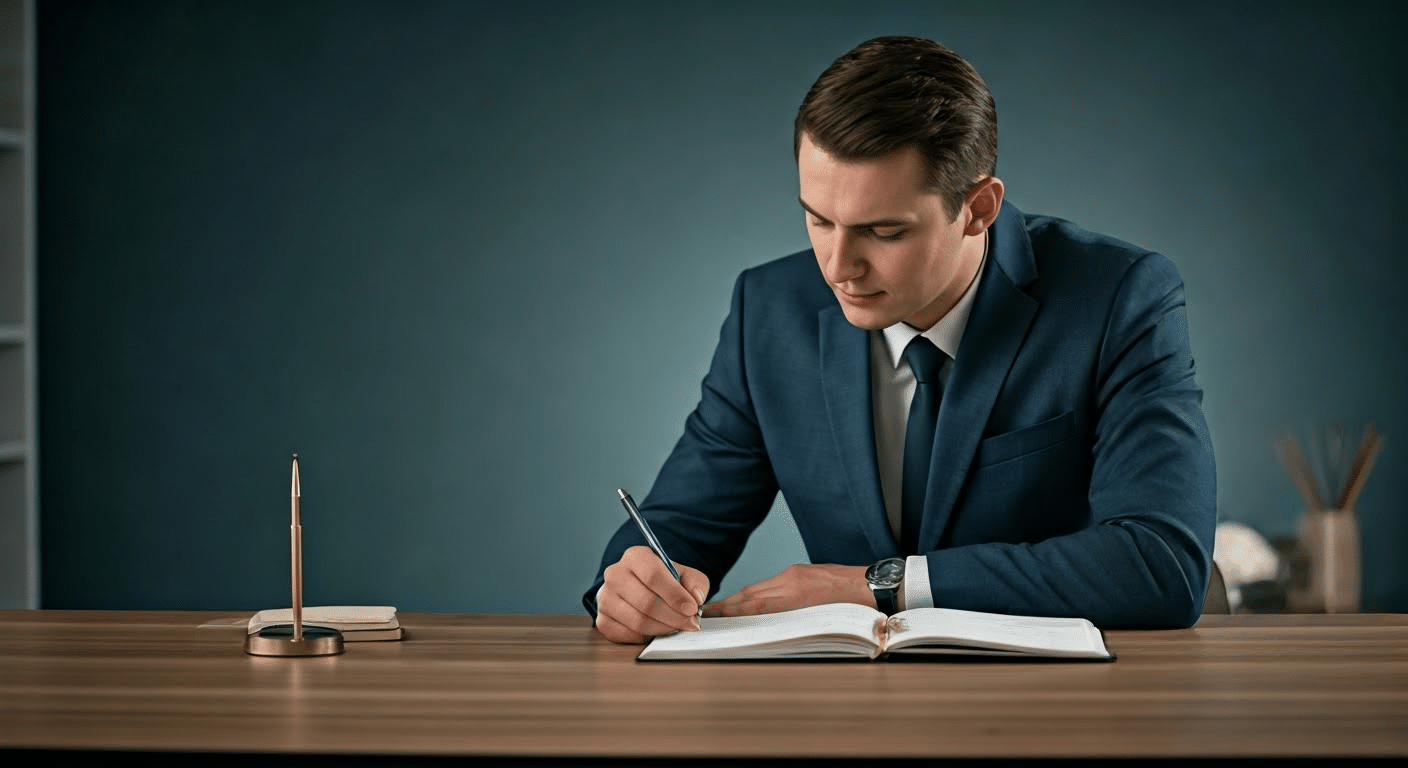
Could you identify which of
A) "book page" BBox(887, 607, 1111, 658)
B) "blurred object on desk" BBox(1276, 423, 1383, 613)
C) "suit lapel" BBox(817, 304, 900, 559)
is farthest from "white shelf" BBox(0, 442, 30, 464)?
"blurred object on desk" BBox(1276, 423, 1383, 613)

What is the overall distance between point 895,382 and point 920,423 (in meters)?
0.09

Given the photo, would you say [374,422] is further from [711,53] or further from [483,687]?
[483,687]

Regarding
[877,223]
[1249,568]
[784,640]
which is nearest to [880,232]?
[877,223]

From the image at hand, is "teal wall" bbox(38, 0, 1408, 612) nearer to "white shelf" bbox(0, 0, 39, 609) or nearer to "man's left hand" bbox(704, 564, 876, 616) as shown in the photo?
"white shelf" bbox(0, 0, 39, 609)

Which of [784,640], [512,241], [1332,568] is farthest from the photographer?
[512,241]

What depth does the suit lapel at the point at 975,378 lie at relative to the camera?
1.84 metres

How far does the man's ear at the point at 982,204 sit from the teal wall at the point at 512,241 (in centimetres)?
202

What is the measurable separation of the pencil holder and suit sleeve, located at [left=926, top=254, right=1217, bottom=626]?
6.51ft

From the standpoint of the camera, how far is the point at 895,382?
6.40 feet

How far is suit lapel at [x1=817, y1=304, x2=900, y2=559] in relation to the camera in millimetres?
1901

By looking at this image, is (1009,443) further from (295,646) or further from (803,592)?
(295,646)

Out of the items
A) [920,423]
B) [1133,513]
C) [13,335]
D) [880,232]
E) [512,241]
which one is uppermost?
[512,241]

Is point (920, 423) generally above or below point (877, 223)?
below

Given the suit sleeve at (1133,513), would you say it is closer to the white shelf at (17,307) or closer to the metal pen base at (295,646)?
the metal pen base at (295,646)
